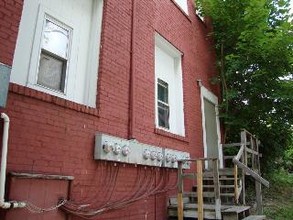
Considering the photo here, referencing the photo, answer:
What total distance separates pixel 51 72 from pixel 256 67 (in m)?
6.85

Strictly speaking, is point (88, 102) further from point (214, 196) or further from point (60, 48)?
point (214, 196)

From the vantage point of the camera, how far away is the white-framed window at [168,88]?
7.47 m

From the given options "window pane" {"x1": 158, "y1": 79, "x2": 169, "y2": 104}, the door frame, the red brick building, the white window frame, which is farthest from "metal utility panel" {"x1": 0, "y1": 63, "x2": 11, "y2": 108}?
the door frame

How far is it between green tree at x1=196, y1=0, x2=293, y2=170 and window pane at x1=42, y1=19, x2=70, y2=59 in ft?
18.9

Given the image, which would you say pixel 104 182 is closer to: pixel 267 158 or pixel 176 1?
pixel 176 1

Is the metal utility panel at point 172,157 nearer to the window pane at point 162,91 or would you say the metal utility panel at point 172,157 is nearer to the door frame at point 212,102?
the window pane at point 162,91

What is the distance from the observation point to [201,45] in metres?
9.95

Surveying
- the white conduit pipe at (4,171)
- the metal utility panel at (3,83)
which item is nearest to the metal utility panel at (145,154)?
the white conduit pipe at (4,171)

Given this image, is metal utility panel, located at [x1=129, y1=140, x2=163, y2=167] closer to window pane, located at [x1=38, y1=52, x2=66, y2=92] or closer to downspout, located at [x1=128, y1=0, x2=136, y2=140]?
downspout, located at [x1=128, y1=0, x2=136, y2=140]

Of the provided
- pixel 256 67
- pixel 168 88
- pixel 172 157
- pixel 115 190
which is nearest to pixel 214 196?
pixel 172 157

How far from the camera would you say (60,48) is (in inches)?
195

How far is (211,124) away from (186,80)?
208 centimetres

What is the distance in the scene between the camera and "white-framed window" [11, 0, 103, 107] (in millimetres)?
4422

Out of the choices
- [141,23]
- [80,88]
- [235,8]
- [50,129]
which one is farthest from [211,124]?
[50,129]
